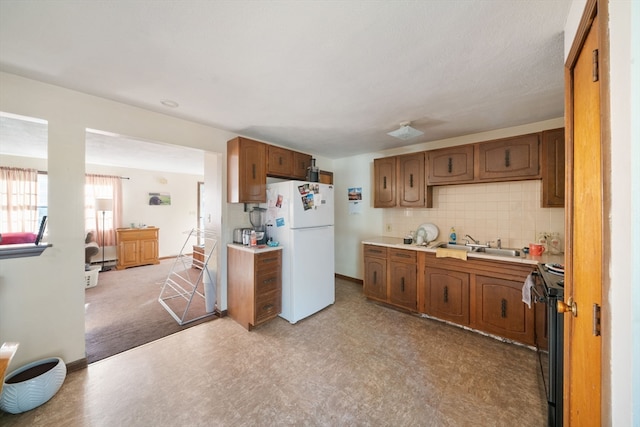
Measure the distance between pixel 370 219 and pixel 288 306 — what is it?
2092mm

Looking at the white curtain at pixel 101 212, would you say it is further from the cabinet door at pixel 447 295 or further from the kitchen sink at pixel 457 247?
the kitchen sink at pixel 457 247

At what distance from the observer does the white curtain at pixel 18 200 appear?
13.8 ft

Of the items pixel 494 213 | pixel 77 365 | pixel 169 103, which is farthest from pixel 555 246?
pixel 77 365

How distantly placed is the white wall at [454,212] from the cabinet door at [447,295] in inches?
29.8

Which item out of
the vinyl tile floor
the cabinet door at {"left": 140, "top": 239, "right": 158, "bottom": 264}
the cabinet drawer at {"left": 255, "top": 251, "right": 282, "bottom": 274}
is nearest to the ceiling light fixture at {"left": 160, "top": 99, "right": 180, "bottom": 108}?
the cabinet drawer at {"left": 255, "top": 251, "right": 282, "bottom": 274}

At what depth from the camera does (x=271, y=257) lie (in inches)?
109

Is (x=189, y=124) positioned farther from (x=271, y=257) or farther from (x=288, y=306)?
(x=288, y=306)

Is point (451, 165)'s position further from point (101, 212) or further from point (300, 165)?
point (101, 212)

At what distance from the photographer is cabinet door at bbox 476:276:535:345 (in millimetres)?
2277

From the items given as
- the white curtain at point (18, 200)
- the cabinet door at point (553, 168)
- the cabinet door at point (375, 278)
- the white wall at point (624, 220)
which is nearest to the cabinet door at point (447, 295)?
the cabinet door at point (375, 278)

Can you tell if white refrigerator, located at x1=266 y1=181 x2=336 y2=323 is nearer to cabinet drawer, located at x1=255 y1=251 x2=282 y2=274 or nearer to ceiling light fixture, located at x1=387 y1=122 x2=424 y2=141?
cabinet drawer, located at x1=255 y1=251 x2=282 y2=274

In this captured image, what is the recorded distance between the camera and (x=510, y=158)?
258 cm

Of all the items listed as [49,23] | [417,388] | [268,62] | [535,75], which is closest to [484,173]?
[535,75]

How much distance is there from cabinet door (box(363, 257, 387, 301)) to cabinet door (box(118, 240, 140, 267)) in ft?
17.1
